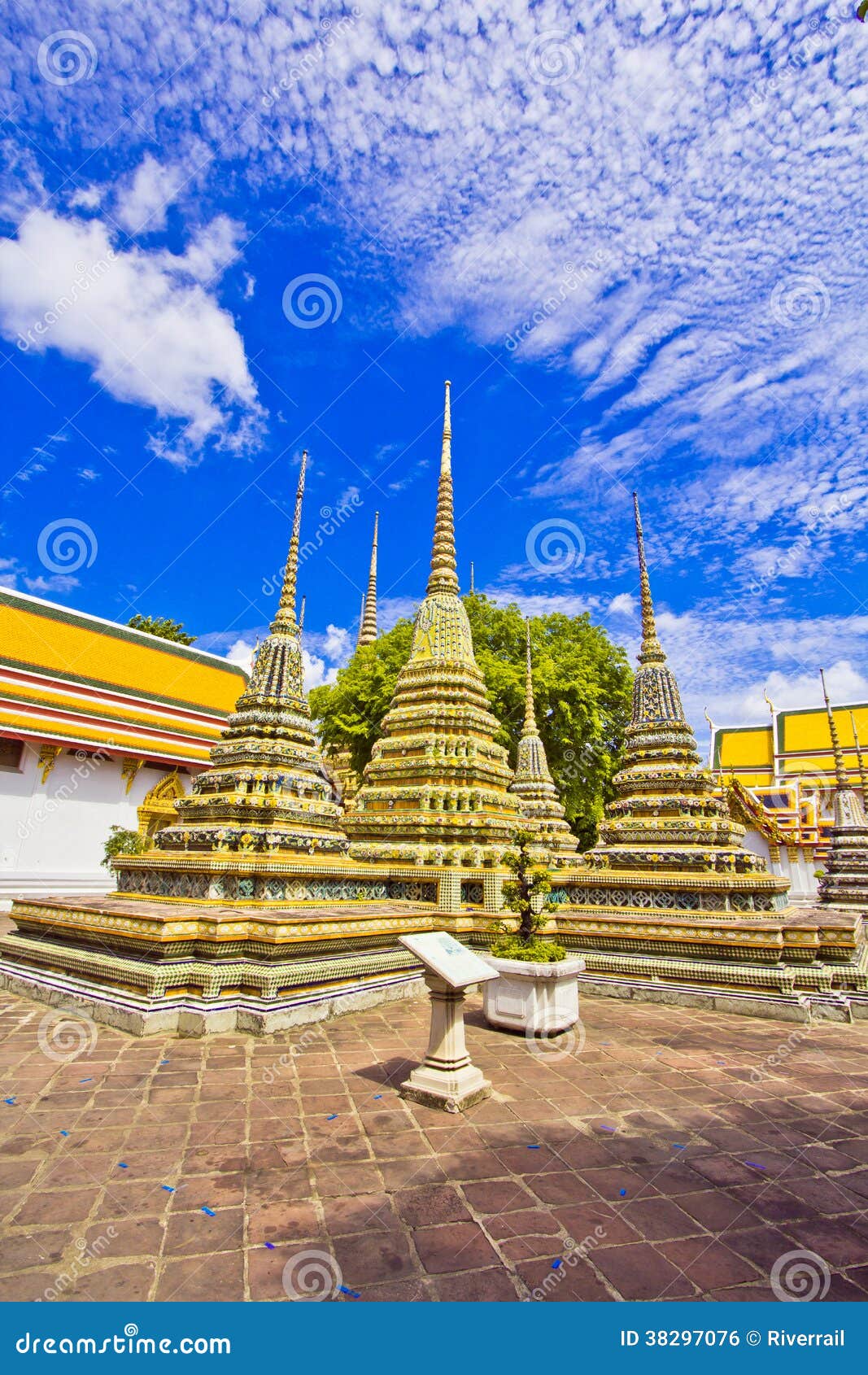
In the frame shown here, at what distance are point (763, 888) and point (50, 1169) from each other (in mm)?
9338

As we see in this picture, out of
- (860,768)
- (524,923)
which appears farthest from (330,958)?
(860,768)

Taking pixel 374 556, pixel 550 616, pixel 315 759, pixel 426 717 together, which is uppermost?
pixel 374 556

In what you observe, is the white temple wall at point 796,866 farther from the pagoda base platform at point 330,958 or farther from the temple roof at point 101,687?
the temple roof at point 101,687

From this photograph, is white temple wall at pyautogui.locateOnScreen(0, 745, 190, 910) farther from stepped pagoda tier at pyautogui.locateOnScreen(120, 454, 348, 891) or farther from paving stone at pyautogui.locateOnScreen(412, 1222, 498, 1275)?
paving stone at pyautogui.locateOnScreen(412, 1222, 498, 1275)

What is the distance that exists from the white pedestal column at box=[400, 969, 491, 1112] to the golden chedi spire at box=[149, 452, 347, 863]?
4.62 m

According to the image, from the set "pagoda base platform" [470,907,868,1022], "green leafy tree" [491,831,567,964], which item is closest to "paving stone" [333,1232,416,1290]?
"green leafy tree" [491,831,567,964]

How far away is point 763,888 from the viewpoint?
977 cm

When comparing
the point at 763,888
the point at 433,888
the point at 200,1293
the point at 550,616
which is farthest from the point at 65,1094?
the point at 550,616

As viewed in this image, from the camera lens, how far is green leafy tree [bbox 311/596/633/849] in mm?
22438

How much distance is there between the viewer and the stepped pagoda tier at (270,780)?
Result: 9266 millimetres

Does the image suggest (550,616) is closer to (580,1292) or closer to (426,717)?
(426,717)

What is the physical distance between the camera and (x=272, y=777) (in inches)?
388

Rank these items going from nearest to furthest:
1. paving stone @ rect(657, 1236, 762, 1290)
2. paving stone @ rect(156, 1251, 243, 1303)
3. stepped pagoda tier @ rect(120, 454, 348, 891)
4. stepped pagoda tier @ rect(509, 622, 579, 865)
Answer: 1. paving stone @ rect(156, 1251, 243, 1303)
2. paving stone @ rect(657, 1236, 762, 1290)
3. stepped pagoda tier @ rect(120, 454, 348, 891)
4. stepped pagoda tier @ rect(509, 622, 579, 865)

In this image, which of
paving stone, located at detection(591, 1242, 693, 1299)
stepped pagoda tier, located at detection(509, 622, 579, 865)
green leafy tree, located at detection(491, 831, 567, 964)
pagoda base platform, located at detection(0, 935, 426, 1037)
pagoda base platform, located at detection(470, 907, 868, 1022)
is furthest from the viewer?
stepped pagoda tier, located at detection(509, 622, 579, 865)
